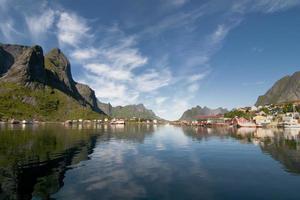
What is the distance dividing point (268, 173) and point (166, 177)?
15256 millimetres

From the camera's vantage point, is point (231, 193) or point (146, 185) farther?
point (146, 185)

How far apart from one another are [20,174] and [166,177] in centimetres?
1867

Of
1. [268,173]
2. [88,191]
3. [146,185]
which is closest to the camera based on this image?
[88,191]

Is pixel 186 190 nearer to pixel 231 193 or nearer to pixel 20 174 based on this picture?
pixel 231 193

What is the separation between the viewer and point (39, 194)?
25125 mm

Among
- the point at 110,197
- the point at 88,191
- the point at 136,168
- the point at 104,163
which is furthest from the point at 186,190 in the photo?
the point at 104,163

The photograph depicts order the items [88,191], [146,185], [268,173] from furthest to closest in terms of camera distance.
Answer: [268,173] < [146,185] < [88,191]

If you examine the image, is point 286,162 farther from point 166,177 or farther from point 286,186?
point 166,177

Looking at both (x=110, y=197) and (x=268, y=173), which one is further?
(x=268, y=173)

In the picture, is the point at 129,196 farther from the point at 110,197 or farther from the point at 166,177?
the point at 166,177

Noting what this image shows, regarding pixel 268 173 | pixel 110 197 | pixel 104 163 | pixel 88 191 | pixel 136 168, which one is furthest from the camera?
pixel 104 163

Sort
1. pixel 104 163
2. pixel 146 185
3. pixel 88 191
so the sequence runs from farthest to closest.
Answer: pixel 104 163 < pixel 146 185 < pixel 88 191

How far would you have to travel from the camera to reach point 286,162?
4641 cm

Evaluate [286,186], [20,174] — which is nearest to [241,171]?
[286,186]
